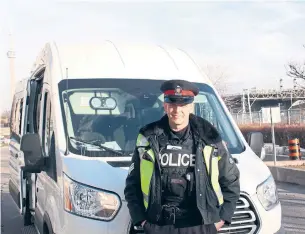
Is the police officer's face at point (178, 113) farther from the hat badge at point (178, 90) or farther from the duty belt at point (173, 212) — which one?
the duty belt at point (173, 212)

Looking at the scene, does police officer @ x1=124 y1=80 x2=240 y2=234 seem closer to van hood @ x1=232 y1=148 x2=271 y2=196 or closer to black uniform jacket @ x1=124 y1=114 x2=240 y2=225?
black uniform jacket @ x1=124 y1=114 x2=240 y2=225

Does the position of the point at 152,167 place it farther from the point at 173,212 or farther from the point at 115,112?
the point at 115,112

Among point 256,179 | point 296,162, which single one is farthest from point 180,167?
point 296,162

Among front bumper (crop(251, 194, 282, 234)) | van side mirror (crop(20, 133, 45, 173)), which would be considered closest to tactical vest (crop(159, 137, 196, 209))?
front bumper (crop(251, 194, 282, 234))

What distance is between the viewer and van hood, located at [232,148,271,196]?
144 inches

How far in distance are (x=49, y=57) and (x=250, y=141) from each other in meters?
2.23

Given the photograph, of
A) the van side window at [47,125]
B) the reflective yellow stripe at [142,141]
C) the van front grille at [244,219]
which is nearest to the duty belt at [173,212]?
the reflective yellow stripe at [142,141]

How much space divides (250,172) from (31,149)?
75.1 inches

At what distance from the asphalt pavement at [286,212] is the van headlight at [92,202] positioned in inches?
165

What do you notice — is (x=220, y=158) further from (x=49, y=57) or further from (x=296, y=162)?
(x=296, y=162)

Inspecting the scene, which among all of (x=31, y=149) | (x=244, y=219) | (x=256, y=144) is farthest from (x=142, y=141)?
(x=256, y=144)

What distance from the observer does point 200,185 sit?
3002 mm

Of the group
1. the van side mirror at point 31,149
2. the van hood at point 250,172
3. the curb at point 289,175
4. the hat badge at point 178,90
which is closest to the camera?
the hat badge at point 178,90

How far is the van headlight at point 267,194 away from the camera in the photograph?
3.71 metres
